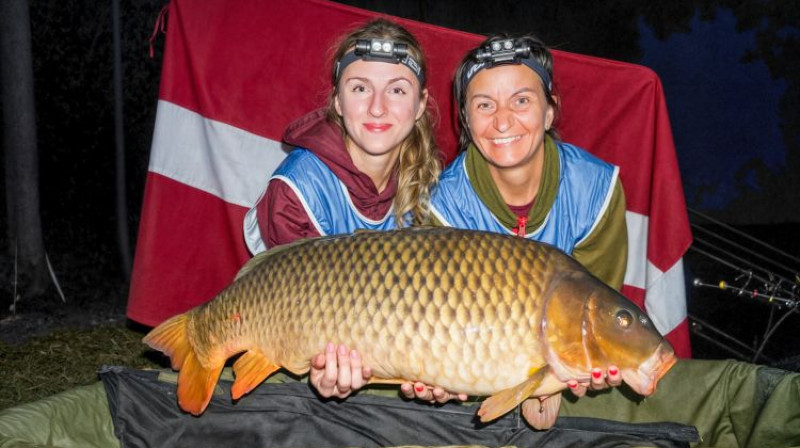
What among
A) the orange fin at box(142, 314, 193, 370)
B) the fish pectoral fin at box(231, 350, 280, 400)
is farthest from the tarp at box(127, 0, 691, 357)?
the fish pectoral fin at box(231, 350, 280, 400)

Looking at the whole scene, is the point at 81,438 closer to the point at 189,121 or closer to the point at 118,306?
the point at 189,121

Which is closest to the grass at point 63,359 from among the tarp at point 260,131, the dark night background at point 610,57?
the dark night background at point 610,57

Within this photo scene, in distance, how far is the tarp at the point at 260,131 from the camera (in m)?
1.95

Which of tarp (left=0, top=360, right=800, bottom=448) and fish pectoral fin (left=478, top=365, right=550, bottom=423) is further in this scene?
tarp (left=0, top=360, right=800, bottom=448)

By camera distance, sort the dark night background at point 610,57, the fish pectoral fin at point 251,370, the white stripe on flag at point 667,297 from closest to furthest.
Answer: the fish pectoral fin at point 251,370 < the white stripe on flag at point 667,297 < the dark night background at point 610,57

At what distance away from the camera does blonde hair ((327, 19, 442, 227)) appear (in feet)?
5.63

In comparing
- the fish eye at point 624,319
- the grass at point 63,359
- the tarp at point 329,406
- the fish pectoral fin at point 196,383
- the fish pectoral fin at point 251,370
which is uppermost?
the fish eye at point 624,319

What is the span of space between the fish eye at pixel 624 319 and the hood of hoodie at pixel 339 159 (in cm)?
77

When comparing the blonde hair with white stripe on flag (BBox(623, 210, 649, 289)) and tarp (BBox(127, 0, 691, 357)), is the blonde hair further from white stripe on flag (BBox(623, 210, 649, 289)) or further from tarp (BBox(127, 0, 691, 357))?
white stripe on flag (BBox(623, 210, 649, 289))

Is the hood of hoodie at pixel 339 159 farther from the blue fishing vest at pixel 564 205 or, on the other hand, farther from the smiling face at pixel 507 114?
the smiling face at pixel 507 114

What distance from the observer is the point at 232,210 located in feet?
6.73

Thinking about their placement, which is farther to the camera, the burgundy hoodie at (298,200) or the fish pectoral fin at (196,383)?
the burgundy hoodie at (298,200)

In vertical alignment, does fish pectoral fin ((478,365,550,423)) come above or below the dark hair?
below

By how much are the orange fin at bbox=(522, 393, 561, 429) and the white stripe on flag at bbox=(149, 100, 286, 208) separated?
1038mm
